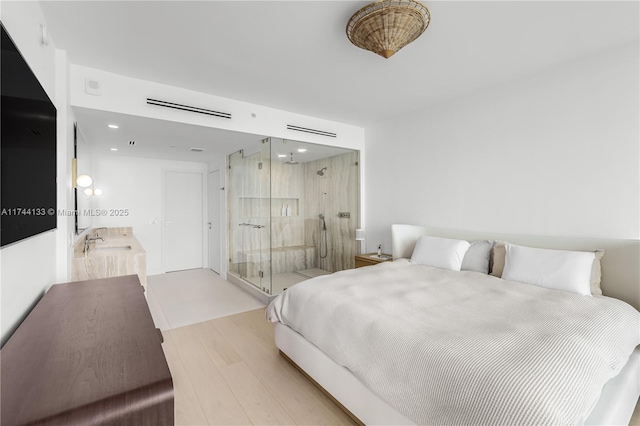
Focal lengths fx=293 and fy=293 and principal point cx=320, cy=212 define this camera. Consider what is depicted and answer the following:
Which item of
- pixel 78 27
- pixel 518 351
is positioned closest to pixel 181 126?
pixel 78 27

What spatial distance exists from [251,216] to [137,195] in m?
2.35

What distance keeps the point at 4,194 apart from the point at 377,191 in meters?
4.09

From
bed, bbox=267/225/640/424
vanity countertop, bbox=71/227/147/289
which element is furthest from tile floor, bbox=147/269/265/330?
bed, bbox=267/225/640/424

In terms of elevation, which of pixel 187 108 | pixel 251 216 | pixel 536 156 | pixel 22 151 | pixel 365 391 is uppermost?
pixel 187 108

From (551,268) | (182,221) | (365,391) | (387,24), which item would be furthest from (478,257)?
(182,221)

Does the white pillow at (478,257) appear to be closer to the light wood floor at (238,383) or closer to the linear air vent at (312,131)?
the light wood floor at (238,383)

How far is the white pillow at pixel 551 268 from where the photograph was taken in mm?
2285

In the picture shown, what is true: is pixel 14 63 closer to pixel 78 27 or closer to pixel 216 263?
pixel 78 27

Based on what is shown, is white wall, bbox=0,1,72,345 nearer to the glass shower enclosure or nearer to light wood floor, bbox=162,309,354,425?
light wood floor, bbox=162,309,354,425

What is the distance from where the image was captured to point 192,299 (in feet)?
13.4

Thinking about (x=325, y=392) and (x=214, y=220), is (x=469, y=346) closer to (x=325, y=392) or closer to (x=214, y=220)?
(x=325, y=392)

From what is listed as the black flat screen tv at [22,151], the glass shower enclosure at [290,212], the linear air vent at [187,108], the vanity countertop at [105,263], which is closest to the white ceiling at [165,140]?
the glass shower enclosure at [290,212]

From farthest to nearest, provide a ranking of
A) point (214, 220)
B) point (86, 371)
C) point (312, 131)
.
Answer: point (214, 220) < point (312, 131) < point (86, 371)

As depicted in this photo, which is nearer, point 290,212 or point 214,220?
point 290,212
